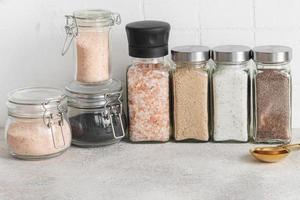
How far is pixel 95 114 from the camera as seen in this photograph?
1.96 metres

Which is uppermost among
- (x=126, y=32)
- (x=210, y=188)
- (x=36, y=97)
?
(x=126, y=32)

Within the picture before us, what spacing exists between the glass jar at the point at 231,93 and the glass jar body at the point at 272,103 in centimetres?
3

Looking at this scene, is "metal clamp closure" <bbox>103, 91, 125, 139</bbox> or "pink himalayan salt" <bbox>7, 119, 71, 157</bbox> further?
"metal clamp closure" <bbox>103, 91, 125, 139</bbox>

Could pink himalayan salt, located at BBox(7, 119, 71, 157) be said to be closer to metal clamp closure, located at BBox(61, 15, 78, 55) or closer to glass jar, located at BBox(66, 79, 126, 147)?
glass jar, located at BBox(66, 79, 126, 147)

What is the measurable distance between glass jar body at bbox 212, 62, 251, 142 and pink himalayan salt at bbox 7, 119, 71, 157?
1.28ft

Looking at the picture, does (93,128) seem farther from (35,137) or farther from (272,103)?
(272,103)

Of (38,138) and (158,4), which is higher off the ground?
(158,4)

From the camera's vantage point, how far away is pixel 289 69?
75.6 inches

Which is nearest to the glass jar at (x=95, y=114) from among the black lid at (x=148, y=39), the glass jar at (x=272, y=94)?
the black lid at (x=148, y=39)

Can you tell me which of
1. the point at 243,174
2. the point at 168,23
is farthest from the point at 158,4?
the point at 243,174

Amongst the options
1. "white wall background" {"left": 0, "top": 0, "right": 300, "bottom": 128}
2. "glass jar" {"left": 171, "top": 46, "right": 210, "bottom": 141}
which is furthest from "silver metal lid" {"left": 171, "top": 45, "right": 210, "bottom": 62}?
"white wall background" {"left": 0, "top": 0, "right": 300, "bottom": 128}

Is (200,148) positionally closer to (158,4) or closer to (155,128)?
(155,128)

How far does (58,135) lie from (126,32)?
0.31 m

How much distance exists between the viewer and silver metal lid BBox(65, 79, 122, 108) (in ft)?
6.41
